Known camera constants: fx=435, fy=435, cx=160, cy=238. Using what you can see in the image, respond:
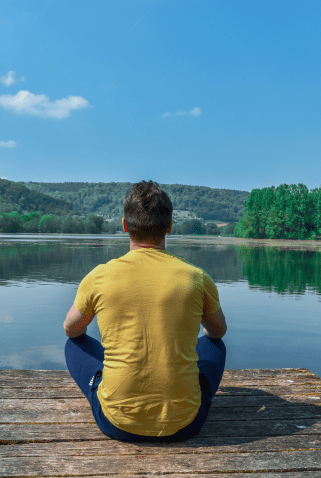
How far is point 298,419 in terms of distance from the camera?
2.50m

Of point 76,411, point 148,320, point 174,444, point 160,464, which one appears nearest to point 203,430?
point 174,444

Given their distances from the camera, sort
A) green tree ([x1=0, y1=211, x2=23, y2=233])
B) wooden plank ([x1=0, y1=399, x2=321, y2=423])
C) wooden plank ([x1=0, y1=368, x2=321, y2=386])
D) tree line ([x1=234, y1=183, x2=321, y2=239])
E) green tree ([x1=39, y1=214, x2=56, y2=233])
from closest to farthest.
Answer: wooden plank ([x1=0, y1=399, x2=321, y2=423]), wooden plank ([x1=0, y1=368, x2=321, y2=386]), tree line ([x1=234, y1=183, x2=321, y2=239]), green tree ([x1=0, y1=211, x2=23, y2=233]), green tree ([x1=39, y1=214, x2=56, y2=233])

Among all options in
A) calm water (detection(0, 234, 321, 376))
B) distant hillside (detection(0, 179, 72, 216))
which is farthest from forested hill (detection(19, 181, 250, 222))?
calm water (detection(0, 234, 321, 376))

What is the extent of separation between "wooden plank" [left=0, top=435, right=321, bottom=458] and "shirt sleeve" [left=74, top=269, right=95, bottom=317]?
67 cm

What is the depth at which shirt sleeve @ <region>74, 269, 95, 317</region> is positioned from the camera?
6.13 feet

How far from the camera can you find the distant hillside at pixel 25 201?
8606cm

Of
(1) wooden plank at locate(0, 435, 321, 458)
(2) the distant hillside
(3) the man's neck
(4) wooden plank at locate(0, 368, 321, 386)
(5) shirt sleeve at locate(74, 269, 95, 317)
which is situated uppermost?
(2) the distant hillside


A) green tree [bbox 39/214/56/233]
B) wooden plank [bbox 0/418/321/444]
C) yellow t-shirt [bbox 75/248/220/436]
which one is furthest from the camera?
green tree [bbox 39/214/56/233]

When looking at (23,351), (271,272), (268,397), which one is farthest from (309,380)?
(271,272)

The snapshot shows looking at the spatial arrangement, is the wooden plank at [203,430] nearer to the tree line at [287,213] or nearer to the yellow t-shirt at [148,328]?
the yellow t-shirt at [148,328]

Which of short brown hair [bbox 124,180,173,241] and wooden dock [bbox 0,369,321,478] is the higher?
short brown hair [bbox 124,180,173,241]

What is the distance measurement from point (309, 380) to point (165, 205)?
81.1 inches

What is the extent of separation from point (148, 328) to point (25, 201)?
297 feet

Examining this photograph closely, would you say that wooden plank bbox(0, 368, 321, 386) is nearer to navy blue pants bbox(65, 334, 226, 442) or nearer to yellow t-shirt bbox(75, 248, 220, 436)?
navy blue pants bbox(65, 334, 226, 442)
